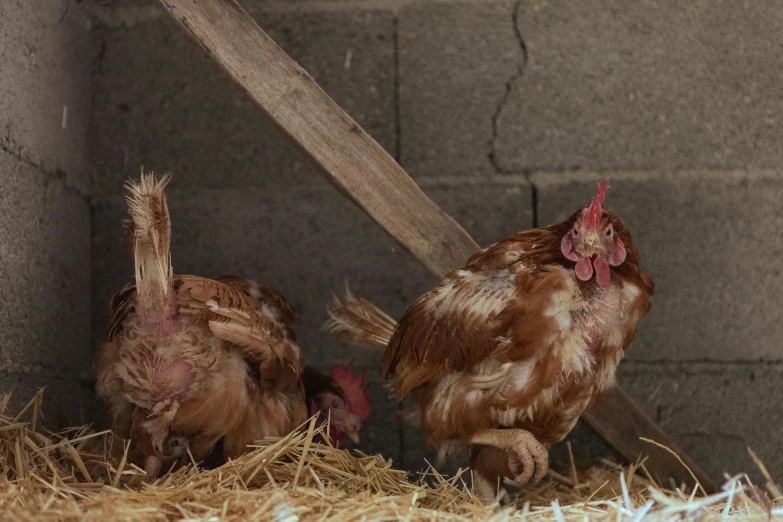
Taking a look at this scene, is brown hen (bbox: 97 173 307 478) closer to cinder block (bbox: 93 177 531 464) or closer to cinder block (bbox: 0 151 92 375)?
cinder block (bbox: 0 151 92 375)

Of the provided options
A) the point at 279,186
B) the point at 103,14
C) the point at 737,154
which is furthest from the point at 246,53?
the point at 737,154

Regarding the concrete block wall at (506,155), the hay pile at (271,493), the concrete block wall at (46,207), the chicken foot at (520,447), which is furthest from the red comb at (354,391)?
the concrete block wall at (46,207)

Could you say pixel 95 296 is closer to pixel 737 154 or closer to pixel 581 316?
pixel 581 316

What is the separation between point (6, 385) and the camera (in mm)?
2492

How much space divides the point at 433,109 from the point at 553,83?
0.53 metres

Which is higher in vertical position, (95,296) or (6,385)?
(95,296)

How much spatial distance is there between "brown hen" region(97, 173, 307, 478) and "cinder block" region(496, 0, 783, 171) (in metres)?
1.44

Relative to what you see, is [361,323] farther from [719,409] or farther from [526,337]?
[719,409]

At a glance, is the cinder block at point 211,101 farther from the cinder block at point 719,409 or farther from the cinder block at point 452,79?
the cinder block at point 719,409

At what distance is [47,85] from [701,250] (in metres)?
2.71

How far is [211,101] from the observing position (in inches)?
130

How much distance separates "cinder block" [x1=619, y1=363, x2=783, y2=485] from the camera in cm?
312

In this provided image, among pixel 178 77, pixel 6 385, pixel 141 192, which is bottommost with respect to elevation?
pixel 6 385

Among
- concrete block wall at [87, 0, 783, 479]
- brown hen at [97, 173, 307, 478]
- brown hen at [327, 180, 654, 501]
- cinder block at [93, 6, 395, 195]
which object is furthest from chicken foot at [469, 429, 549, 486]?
cinder block at [93, 6, 395, 195]
